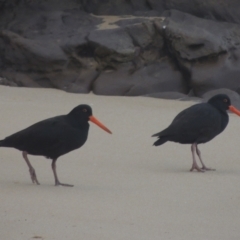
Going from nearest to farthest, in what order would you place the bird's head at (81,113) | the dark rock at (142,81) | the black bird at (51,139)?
the black bird at (51,139), the bird's head at (81,113), the dark rock at (142,81)

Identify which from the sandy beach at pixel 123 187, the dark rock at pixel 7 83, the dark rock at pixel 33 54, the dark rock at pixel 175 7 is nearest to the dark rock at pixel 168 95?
the sandy beach at pixel 123 187

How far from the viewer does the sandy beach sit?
498 cm

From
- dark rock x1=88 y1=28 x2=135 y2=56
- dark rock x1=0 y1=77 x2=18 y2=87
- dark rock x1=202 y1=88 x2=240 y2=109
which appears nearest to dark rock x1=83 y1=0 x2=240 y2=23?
dark rock x1=88 y1=28 x2=135 y2=56

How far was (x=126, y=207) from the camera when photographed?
221 inches

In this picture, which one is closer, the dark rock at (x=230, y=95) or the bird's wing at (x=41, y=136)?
the bird's wing at (x=41, y=136)

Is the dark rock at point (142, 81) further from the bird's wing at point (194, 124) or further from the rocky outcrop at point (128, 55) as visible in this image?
the bird's wing at point (194, 124)

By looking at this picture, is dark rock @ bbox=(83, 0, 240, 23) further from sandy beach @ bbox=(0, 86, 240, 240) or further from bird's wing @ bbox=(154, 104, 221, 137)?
bird's wing @ bbox=(154, 104, 221, 137)

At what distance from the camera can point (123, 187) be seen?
6.37 m

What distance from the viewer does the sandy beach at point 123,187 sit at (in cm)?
498

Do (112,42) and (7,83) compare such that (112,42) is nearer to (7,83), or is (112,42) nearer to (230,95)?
(7,83)

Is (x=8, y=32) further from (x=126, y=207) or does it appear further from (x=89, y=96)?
(x=126, y=207)

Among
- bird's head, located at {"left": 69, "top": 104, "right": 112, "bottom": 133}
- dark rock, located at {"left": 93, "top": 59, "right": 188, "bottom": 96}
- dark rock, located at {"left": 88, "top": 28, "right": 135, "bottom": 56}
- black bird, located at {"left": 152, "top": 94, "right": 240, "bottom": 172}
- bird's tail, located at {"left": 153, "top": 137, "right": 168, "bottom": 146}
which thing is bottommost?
dark rock, located at {"left": 93, "top": 59, "right": 188, "bottom": 96}

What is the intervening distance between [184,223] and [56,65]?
727 cm

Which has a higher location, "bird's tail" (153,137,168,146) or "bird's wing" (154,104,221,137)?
"bird's wing" (154,104,221,137)
